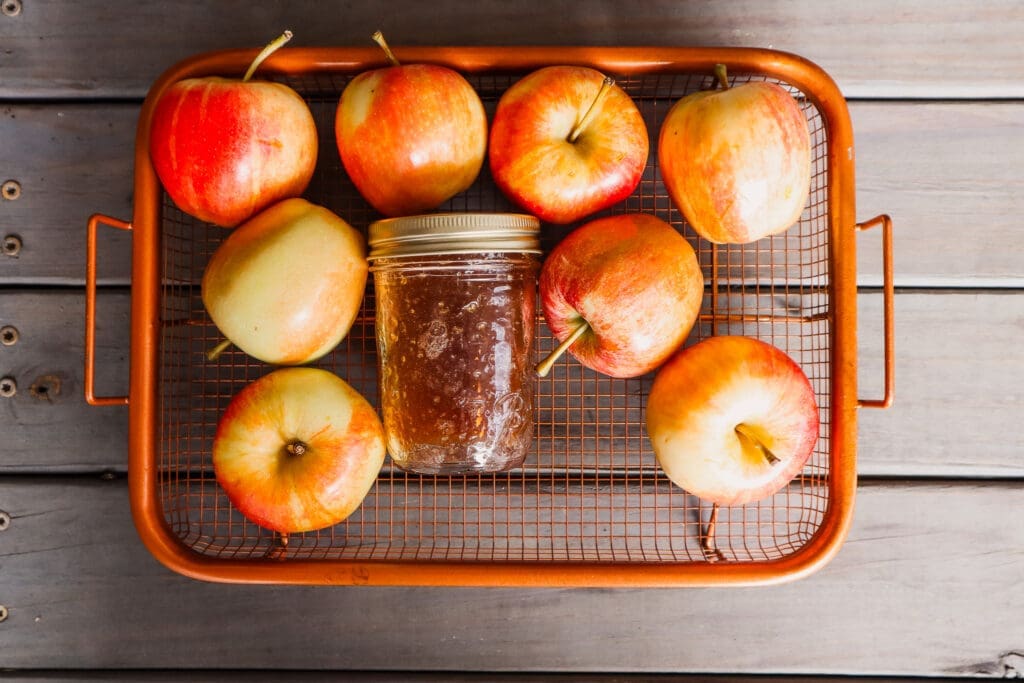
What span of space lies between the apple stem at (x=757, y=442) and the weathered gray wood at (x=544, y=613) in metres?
0.20

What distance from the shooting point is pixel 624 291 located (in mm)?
567

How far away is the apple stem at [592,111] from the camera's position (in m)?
0.56

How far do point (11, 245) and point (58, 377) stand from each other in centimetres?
13

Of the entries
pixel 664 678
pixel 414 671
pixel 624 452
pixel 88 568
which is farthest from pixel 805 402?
pixel 88 568

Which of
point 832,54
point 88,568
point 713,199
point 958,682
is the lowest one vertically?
point 958,682

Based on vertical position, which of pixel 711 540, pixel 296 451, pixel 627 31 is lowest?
pixel 711 540

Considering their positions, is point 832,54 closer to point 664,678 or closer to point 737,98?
point 737,98

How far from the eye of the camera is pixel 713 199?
1.89 feet

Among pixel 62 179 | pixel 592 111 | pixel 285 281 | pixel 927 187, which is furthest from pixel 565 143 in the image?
pixel 62 179

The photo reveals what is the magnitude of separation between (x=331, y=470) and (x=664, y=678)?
39cm

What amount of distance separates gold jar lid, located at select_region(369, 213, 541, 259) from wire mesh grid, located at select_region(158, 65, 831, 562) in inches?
3.8

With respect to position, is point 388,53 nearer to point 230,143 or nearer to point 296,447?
point 230,143

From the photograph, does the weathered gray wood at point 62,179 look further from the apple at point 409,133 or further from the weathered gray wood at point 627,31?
the apple at point 409,133

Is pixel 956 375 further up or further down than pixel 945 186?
further down
